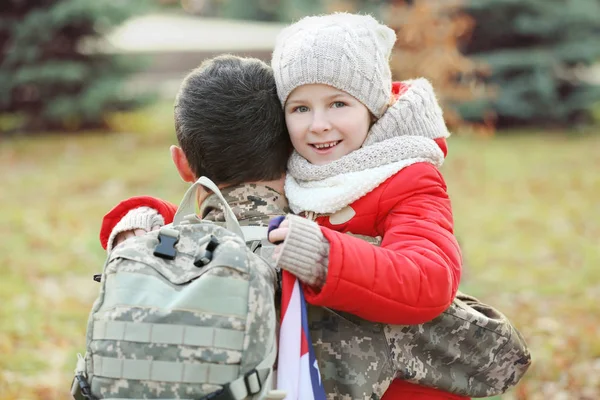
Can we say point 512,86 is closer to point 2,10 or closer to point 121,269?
point 2,10

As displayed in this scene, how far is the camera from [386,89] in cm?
243

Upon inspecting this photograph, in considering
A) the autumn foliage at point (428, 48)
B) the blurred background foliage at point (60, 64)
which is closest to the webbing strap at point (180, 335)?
the autumn foliage at point (428, 48)

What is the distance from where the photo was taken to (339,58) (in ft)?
7.59

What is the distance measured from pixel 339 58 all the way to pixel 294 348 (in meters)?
0.85

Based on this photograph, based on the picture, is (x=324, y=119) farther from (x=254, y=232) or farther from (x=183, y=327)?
(x=183, y=327)

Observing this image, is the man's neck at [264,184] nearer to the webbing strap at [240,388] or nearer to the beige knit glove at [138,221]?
the beige knit glove at [138,221]

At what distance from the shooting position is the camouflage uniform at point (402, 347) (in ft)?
6.95

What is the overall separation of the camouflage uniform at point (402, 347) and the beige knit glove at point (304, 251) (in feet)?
0.76

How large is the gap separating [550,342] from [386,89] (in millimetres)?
2976

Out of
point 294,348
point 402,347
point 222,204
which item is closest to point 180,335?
point 294,348

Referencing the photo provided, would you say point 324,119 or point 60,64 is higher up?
point 60,64

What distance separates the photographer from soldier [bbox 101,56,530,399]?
2131 mm

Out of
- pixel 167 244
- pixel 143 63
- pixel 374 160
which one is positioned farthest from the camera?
pixel 143 63

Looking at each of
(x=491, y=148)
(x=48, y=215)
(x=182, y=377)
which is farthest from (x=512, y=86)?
(x=182, y=377)
